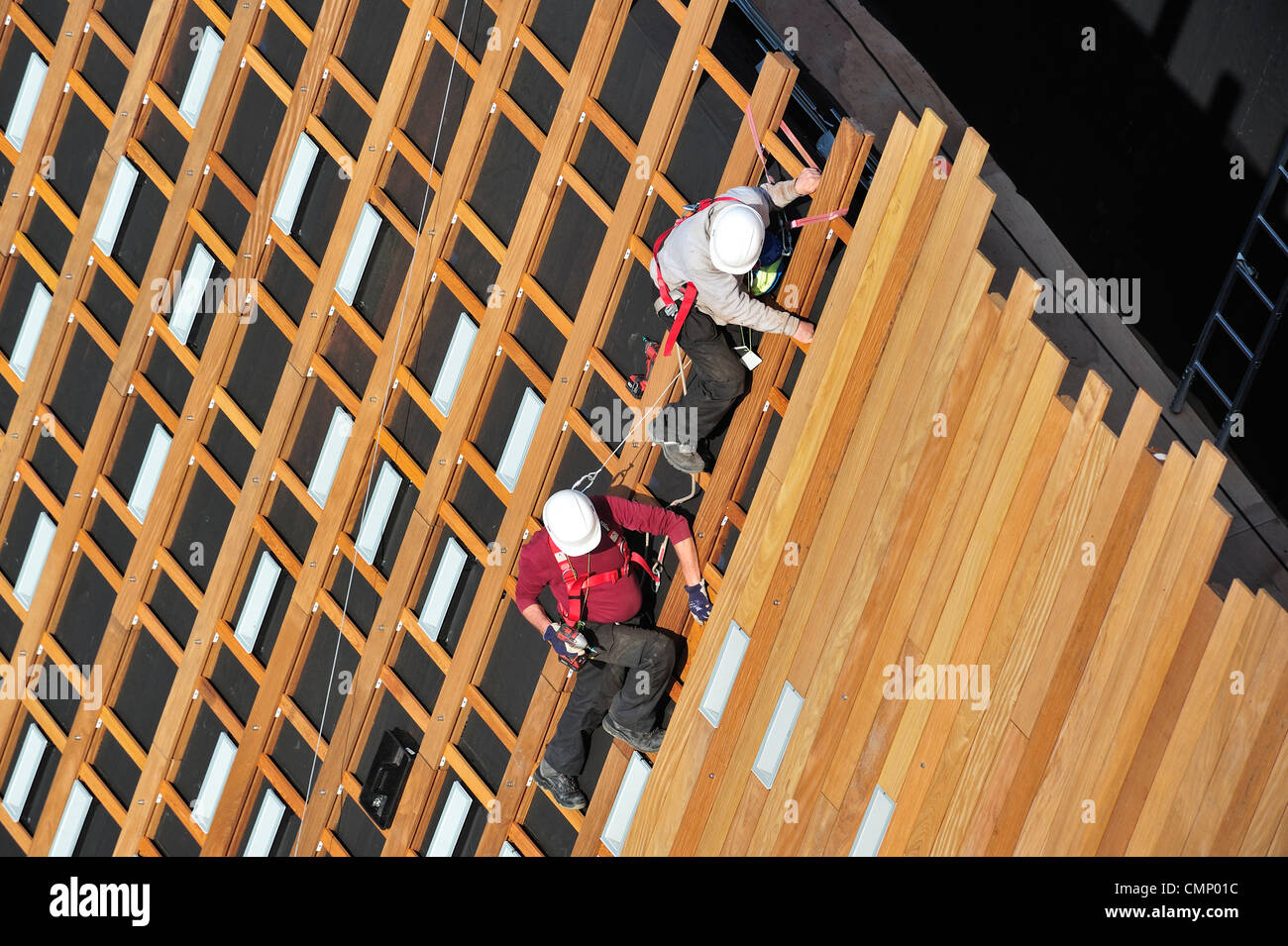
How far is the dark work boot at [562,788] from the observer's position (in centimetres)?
407

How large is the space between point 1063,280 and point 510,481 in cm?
246

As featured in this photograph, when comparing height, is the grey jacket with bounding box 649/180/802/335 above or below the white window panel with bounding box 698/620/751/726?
above

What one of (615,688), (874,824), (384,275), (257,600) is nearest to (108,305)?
(384,275)

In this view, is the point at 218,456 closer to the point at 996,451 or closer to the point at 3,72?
the point at 3,72

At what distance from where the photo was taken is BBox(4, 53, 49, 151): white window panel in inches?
175

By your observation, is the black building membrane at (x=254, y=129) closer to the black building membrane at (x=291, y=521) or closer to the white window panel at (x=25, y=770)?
the black building membrane at (x=291, y=521)

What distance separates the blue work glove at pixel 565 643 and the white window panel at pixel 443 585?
44 cm

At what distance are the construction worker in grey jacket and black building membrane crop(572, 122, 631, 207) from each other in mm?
377

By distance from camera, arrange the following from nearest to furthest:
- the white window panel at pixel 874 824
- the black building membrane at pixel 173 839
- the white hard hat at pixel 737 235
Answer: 1. the white hard hat at pixel 737 235
2. the white window panel at pixel 874 824
3. the black building membrane at pixel 173 839

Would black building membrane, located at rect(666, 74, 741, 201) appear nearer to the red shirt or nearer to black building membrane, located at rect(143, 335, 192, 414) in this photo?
the red shirt

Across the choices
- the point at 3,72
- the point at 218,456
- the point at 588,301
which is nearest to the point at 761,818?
the point at 588,301

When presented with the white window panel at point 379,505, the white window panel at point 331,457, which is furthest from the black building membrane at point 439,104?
the white window panel at point 379,505

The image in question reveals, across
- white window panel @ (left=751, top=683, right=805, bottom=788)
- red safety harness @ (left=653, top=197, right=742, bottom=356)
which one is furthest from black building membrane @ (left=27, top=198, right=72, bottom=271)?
white window panel @ (left=751, top=683, right=805, bottom=788)

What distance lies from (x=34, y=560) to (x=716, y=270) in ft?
9.31
